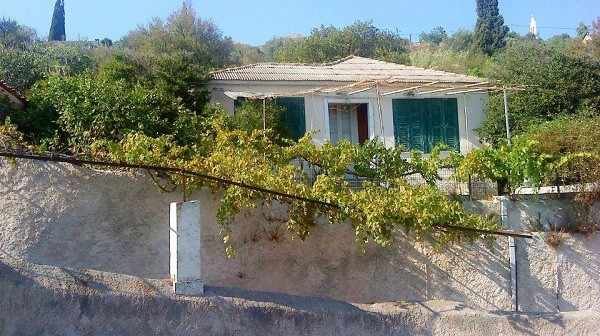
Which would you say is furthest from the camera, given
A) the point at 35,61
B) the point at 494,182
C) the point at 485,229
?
the point at 35,61

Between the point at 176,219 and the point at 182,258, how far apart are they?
1.47 feet

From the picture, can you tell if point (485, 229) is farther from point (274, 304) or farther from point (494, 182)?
point (274, 304)

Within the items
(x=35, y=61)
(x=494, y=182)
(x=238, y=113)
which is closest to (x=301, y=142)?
(x=494, y=182)

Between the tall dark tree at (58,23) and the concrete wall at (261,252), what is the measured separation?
45471mm

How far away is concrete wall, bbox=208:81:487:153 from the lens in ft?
53.8

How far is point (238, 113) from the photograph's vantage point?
50.3 ft

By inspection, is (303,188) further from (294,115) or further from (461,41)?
(461,41)

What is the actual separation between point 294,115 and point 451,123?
4.18 metres

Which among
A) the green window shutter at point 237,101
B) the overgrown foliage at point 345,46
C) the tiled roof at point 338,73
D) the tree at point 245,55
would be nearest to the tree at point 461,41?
the overgrown foliage at point 345,46

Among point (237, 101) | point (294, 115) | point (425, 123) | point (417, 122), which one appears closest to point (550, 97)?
point (425, 123)

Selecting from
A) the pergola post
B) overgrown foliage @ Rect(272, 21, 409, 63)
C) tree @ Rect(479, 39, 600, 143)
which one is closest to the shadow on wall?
the pergola post

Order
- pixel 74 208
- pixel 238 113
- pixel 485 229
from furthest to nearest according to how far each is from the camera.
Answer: pixel 238 113 → pixel 485 229 → pixel 74 208

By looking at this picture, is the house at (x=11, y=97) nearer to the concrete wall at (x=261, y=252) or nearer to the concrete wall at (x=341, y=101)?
the concrete wall at (x=261, y=252)

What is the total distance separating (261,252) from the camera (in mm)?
9219
